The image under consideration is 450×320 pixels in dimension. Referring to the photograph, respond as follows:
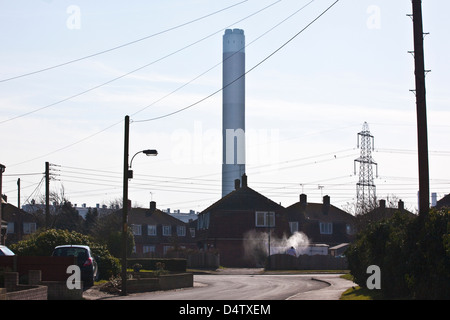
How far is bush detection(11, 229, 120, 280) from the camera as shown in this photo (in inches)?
1320

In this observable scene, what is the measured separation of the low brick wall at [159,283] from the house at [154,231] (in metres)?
67.5

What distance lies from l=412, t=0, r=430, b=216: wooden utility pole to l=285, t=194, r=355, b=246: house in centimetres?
7166

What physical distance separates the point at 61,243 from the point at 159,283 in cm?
504

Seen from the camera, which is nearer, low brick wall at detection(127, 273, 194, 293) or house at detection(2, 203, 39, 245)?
low brick wall at detection(127, 273, 194, 293)

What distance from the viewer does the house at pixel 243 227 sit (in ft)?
274

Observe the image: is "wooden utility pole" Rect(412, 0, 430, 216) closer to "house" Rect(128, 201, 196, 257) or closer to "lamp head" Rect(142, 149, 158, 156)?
"lamp head" Rect(142, 149, 158, 156)

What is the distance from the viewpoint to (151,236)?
108 m

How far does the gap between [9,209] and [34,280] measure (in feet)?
257

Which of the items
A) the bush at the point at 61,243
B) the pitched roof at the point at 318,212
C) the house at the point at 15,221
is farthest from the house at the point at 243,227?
the bush at the point at 61,243

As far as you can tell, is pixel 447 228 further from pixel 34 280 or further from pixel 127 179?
pixel 127 179

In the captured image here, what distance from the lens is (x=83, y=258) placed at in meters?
29.8

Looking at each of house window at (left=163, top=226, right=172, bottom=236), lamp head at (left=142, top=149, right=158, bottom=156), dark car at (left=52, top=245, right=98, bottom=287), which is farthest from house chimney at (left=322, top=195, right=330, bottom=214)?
dark car at (left=52, top=245, right=98, bottom=287)

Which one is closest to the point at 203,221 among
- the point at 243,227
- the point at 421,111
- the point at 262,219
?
the point at 243,227
